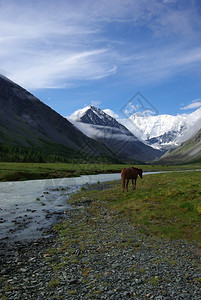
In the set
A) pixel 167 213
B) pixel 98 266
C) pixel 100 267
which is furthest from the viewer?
pixel 167 213

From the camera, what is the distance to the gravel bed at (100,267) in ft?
31.6

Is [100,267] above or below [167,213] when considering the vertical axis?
below

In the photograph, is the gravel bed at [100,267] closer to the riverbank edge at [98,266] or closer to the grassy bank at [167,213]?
the riverbank edge at [98,266]

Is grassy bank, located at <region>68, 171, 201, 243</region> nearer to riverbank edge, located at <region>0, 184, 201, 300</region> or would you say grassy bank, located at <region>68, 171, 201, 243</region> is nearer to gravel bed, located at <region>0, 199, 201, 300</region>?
riverbank edge, located at <region>0, 184, 201, 300</region>

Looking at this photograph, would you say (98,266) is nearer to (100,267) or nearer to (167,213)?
(100,267)

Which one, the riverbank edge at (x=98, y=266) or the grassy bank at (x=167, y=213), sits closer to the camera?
the riverbank edge at (x=98, y=266)

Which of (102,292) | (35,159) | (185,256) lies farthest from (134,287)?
(35,159)

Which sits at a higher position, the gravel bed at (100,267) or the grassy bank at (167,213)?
the grassy bank at (167,213)

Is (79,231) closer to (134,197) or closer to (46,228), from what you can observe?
(46,228)

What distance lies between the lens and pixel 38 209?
2797 centimetres

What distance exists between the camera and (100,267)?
12000 mm

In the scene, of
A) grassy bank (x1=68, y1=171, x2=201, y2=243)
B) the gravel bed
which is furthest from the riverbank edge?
grassy bank (x1=68, y1=171, x2=201, y2=243)

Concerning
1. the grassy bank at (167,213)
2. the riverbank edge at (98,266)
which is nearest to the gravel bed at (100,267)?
the riverbank edge at (98,266)

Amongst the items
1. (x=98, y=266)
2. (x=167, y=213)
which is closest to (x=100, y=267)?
(x=98, y=266)
